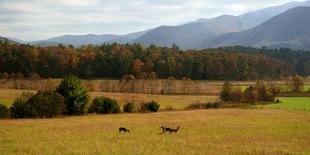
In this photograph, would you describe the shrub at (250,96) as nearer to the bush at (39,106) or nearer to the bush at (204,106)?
the bush at (204,106)

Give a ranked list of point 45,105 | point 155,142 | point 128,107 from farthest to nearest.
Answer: point 128,107 < point 45,105 < point 155,142

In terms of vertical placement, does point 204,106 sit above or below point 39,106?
below

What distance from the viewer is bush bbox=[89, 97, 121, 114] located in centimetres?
7444

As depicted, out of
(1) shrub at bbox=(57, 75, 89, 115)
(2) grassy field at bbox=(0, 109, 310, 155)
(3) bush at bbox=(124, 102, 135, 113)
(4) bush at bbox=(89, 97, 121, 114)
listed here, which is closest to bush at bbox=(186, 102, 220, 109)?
(3) bush at bbox=(124, 102, 135, 113)

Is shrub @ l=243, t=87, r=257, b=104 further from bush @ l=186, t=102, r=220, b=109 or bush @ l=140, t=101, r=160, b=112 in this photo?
bush @ l=140, t=101, r=160, b=112

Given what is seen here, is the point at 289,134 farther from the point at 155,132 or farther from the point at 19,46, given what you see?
the point at 19,46

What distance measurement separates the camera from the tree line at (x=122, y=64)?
514 feet

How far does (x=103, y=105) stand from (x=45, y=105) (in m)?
13.3

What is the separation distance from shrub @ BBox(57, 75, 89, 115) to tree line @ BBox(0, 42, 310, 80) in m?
76.8

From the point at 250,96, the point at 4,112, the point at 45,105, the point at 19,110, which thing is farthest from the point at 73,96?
the point at 250,96

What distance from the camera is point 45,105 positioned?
211 feet

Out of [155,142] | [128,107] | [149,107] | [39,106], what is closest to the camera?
[155,142]

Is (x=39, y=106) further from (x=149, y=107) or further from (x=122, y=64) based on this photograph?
(x=122, y=64)

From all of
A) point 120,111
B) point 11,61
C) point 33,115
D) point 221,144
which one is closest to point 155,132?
point 221,144
